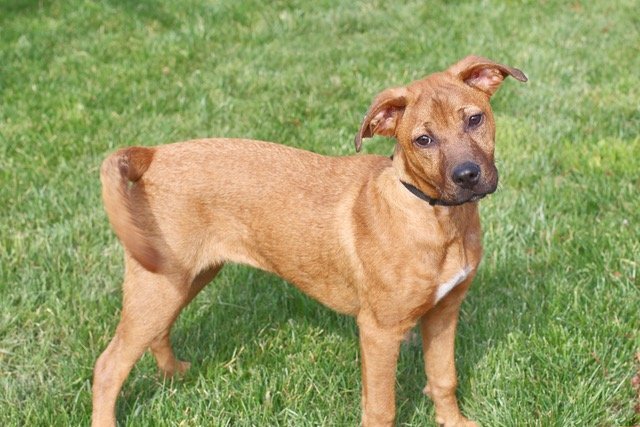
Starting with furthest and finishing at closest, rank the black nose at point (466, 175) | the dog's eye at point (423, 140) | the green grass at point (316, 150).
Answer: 1. the green grass at point (316, 150)
2. the dog's eye at point (423, 140)
3. the black nose at point (466, 175)

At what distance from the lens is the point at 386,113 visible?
3445 mm

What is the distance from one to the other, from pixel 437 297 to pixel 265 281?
5.33 feet

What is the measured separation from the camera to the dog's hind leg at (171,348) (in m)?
3.94

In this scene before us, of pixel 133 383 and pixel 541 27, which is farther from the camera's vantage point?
pixel 541 27

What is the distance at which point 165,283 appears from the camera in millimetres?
3621

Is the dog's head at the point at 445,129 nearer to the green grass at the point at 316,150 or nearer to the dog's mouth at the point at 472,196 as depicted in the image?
the dog's mouth at the point at 472,196

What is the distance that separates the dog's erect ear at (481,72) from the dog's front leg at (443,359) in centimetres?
92

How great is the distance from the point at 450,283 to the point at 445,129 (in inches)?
24.6

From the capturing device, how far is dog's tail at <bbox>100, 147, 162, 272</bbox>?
3.15 metres

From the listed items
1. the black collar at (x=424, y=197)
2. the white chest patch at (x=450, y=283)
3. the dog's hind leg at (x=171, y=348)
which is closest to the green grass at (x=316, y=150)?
the dog's hind leg at (x=171, y=348)

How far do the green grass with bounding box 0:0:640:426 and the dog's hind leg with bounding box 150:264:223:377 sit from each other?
2.5 inches

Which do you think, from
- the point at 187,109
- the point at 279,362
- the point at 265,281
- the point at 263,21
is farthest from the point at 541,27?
the point at 279,362

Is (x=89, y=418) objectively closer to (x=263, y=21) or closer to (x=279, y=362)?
(x=279, y=362)

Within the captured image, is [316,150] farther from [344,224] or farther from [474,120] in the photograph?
[474,120]
